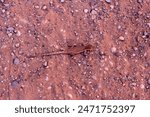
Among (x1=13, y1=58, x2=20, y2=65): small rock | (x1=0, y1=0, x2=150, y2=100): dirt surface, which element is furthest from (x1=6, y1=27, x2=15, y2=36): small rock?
(x1=13, y1=58, x2=20, y2=65): small rock

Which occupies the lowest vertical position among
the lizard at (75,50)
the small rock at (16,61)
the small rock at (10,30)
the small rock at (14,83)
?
the small rock at (14,83)

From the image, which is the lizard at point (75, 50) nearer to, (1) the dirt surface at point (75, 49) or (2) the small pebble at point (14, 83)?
(1) the dirt surface at point (75, 49)

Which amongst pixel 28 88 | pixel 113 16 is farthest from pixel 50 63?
pixel 113 16

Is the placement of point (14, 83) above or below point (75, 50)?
below

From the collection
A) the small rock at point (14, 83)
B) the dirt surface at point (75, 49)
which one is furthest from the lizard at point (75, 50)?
the small rock at point (14, 83)

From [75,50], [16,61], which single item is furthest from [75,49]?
[16,61]

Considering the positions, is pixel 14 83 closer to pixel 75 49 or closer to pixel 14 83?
pixel 14 83

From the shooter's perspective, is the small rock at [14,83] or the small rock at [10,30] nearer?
the small rock at [14,83]

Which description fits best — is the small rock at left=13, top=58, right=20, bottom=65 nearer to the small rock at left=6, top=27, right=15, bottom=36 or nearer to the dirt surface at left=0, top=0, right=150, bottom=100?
the dirt surface at left=0, top=0, right=150, bottom=100

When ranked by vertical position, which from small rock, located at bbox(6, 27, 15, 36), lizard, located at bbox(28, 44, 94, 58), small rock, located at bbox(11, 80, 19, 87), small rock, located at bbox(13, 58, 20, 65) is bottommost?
small rock, located at bbox(11, 80, 19, 87)
